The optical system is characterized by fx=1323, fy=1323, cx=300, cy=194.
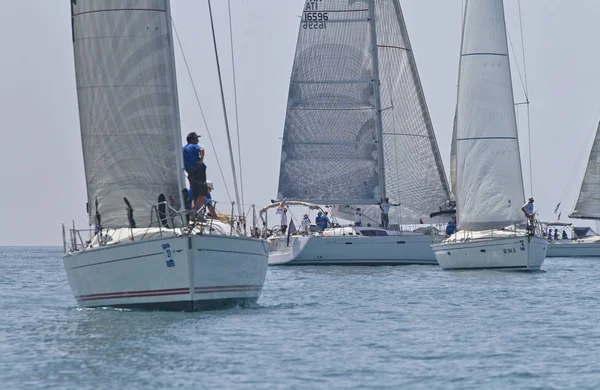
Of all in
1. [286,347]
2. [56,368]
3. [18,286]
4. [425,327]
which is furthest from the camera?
[18,286]

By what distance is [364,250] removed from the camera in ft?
160

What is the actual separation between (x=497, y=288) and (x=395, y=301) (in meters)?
4.61

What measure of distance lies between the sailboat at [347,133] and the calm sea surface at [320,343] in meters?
20.4

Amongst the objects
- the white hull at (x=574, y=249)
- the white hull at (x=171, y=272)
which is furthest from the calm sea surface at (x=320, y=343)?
the white hull at (x=574, y=249)

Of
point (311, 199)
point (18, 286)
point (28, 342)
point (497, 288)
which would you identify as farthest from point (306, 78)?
point (28, 342)

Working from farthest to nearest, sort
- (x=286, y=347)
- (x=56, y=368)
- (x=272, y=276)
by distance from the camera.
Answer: (x=272, y=276), (x=286, y=347), (x=56, y=368)

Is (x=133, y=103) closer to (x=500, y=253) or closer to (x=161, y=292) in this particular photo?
(x=161, y=292)

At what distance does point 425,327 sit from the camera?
23469mm

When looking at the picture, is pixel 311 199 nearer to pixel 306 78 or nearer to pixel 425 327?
pixel 306 78

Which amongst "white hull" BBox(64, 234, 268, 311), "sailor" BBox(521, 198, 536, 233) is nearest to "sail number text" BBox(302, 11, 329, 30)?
"sailor" BBox(521, 198, 536, 233)

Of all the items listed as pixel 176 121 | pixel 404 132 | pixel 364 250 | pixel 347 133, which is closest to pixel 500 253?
pixel 364 250

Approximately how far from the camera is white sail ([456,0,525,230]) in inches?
1676

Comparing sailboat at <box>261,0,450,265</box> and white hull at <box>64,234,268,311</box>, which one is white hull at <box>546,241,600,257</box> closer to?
sailboat at <box>261,0,450,265</box>

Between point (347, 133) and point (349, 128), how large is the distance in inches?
8.4
